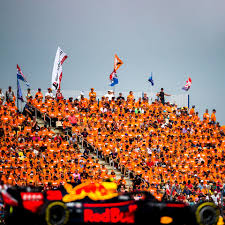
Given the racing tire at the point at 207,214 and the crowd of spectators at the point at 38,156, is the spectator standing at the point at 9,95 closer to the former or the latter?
the crowd of spectators at the point at 38,156

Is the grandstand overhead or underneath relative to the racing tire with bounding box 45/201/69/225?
overhead

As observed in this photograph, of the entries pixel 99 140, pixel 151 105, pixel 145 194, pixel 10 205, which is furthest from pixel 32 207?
pixel 151 105

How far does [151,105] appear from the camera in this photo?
29.9m

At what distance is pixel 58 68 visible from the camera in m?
28.7

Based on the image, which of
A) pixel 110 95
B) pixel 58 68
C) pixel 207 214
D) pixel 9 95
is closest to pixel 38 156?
pixel 9 95

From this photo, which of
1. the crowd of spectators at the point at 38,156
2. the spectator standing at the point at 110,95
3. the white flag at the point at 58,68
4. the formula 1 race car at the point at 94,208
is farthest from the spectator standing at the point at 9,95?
the formula 1 race car at the point at 94,208

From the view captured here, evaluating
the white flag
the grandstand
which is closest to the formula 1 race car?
the grandstand

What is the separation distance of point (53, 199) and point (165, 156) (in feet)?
44.7

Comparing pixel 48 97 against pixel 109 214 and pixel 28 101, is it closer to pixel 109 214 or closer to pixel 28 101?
pixel 28 101

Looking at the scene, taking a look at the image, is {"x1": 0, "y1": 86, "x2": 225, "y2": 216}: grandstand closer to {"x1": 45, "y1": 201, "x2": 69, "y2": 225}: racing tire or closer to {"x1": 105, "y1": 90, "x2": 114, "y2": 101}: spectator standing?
{"x1": 105, "y1": 90, "x2": 114, "y2": 101}: spectator standing

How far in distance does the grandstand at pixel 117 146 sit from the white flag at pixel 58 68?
2443 mm

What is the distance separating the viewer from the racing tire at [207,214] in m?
12.3

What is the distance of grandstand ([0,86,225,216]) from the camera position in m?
20.2

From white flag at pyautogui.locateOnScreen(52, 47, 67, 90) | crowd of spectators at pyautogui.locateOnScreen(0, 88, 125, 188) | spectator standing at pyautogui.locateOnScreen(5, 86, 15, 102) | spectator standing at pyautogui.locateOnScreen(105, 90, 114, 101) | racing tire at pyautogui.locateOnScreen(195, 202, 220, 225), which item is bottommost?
racing tire at pyautogui.locateOnScreen(195, 202, 220, 225)
